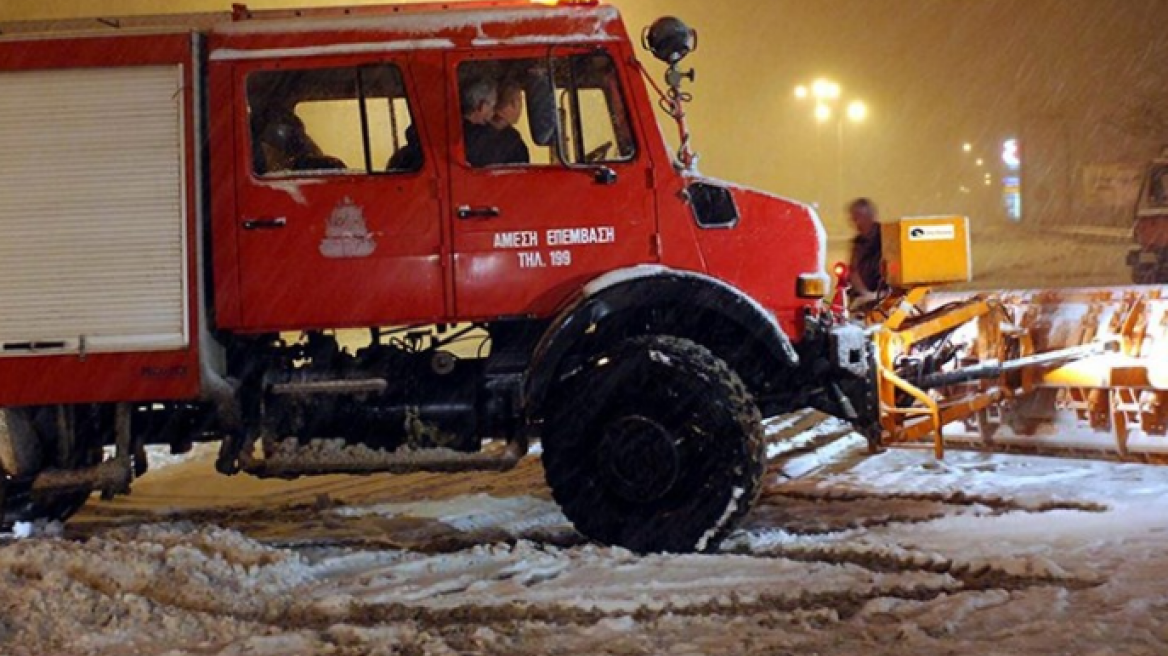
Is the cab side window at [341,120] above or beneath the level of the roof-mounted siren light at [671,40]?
beneath

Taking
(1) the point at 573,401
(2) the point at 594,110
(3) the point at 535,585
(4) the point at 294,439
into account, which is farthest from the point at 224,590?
(2) the point at 594,110

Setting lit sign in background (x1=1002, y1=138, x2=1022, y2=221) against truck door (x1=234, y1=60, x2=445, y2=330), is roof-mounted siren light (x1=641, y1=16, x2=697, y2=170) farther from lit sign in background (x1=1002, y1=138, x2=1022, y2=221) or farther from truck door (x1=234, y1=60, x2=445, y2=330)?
lit sign in background (x1=1002, y1=138, x2=1022, y2=221)

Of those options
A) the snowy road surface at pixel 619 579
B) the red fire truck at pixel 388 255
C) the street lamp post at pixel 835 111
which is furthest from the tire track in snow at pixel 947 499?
the street lamp post at pixel 835 111

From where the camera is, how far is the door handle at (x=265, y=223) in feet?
20.6

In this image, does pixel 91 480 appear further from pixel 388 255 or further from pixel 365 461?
pixel 388 255

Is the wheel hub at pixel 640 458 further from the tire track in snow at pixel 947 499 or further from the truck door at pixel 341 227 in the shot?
the tire track in snow at pixel 947 499

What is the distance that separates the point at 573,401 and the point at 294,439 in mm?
1559

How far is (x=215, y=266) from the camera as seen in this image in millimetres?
6332

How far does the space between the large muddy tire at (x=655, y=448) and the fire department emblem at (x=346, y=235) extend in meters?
1.33

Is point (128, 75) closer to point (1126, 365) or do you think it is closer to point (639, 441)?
point (639, 441)

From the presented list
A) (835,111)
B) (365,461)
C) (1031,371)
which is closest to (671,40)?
(365,461)

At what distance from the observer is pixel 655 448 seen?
20.4 ft

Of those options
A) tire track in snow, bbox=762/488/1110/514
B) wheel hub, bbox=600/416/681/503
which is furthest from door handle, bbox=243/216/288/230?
tire track in snow, bbox=762/488/1110/514

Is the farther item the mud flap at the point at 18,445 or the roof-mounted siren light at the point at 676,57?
the roof-mounted siren light at the point at 676,57
